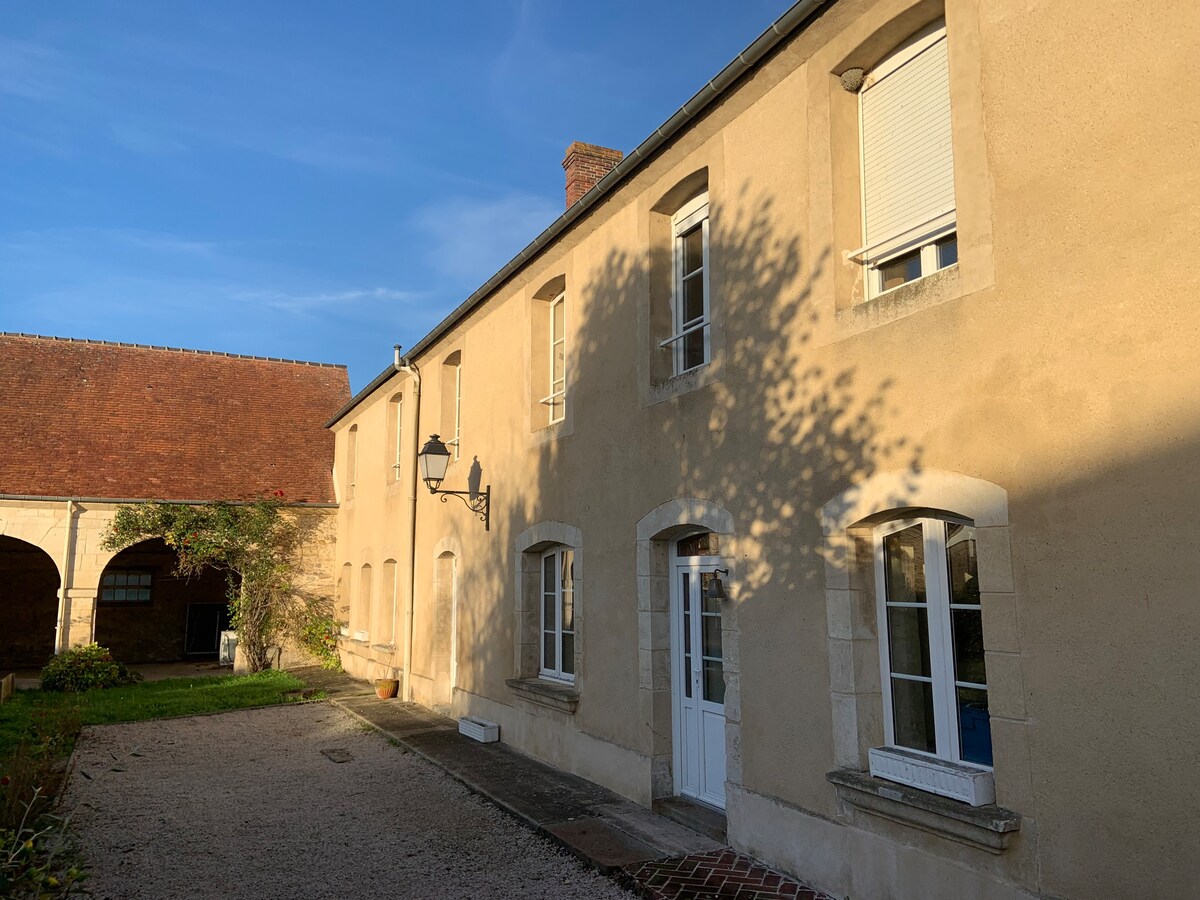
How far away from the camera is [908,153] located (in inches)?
181

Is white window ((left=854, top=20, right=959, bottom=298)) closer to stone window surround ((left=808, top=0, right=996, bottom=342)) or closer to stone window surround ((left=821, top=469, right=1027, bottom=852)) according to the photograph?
stone window surround ((left=808, top=0, right=996, bottom=342))

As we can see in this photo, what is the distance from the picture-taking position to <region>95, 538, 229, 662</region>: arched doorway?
17.7 m

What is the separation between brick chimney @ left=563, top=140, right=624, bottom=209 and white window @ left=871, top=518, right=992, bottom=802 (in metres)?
6.83

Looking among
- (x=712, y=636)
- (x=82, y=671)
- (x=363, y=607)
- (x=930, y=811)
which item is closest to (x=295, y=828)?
(x=712, y=636)

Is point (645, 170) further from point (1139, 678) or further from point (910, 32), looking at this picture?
point (1139, 678)

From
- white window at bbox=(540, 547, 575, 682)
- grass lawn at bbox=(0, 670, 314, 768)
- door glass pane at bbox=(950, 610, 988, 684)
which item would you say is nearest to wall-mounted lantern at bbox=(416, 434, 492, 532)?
white window at bbox=(540, 547, 575, 682)

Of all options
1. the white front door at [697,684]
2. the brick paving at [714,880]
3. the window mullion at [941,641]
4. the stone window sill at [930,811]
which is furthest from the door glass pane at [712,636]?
the window mullion at [941,641]

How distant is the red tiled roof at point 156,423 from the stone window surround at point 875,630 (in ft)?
43.5

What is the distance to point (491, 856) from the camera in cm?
542

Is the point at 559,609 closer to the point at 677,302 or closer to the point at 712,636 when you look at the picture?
the point at 712,636

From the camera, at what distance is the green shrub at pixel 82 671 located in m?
13.0

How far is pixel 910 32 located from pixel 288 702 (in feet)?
35.3

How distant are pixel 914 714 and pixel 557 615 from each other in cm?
435

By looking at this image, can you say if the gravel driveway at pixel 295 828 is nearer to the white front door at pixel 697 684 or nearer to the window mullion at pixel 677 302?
the white front door at pixel 697 684
